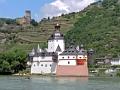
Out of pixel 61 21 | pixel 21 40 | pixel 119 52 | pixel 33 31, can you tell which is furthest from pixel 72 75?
pixel 61 21

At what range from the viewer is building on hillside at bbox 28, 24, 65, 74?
8944cm

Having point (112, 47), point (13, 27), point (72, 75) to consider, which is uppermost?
point (13, 27)

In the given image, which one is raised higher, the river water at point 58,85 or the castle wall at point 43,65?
the castle wall at point 43,65

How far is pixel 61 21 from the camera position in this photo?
146625 millimetres

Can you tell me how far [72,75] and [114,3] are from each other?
7219 centimetres

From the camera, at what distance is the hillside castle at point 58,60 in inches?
3335

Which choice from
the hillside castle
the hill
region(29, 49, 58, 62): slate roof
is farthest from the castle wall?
the hill

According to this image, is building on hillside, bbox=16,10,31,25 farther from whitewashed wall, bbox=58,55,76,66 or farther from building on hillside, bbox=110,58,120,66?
whitewashed wall, bbox=58,55,76,66

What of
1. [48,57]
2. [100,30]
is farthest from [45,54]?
[100,30]

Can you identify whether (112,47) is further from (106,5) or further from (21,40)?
(106,5)

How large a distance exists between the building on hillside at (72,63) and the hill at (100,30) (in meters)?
10.8

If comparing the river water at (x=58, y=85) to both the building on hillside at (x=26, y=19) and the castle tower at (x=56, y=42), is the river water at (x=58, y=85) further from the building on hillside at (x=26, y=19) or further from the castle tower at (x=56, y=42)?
the building on hillside at (x=26, y=19)

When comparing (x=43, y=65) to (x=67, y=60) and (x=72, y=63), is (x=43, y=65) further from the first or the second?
(x=72, y=63)

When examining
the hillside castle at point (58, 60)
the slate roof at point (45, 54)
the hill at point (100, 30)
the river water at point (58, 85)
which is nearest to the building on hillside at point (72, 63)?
the hillside castle at point (58, 60)
